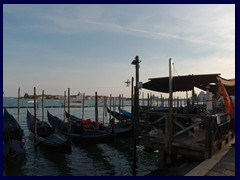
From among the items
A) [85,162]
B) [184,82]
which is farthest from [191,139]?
[85,162]

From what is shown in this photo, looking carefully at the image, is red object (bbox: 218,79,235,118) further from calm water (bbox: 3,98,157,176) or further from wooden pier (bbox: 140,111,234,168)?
calm water (bbox: 3,98,157,176)

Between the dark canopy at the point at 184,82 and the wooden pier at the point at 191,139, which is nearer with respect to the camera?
the wooden pier at the point at 191,139

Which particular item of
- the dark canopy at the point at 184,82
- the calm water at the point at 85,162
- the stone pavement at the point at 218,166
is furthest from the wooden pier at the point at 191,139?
the dark canopy at the point at 184,82

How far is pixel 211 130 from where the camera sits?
6.14m

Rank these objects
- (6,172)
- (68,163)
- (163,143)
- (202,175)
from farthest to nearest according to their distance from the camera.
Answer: (68,163), (6,172), (163,143), (202,175)

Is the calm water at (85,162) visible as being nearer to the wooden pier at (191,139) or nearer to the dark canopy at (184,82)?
the wooden pier at (191,139)

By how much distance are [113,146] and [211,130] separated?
791 centimetres

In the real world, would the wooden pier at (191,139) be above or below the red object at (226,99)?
below

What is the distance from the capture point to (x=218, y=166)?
17.2ft

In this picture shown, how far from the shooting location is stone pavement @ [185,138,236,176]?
4781 mm

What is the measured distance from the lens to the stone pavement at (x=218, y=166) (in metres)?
4.78

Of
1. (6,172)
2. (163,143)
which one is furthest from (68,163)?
(163,143)

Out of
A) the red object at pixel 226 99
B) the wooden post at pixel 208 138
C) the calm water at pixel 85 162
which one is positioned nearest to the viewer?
the wooden post at pixel 208 138

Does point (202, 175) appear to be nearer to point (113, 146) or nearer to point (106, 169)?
point (106, 169)
